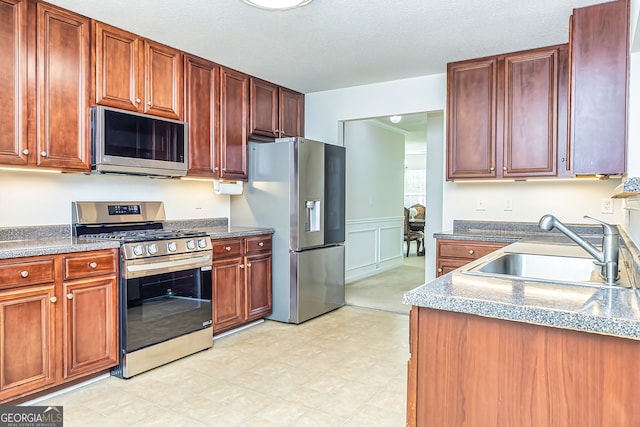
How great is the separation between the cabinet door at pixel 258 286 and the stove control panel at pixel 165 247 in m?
0.59

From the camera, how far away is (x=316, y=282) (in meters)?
4.02

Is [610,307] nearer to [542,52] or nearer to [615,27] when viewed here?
[615,27]

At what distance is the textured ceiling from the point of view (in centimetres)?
257

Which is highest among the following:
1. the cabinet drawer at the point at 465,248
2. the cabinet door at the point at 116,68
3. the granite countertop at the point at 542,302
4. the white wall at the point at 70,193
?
the cabinet door at the point at 116,68

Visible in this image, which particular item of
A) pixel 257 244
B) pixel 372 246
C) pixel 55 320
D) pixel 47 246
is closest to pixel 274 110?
pixel 257 244

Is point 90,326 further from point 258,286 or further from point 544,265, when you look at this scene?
point 544,265

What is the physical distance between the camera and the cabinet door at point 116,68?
2.82 meters

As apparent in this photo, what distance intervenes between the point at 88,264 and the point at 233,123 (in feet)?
5.95

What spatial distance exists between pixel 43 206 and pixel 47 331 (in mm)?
924

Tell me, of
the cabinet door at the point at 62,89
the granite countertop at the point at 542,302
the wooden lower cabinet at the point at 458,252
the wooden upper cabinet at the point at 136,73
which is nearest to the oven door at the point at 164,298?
the cabinet door at the point at 62,89

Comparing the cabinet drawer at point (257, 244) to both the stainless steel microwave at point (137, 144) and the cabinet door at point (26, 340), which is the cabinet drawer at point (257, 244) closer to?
the stainless steel microwave at point (137, 144)

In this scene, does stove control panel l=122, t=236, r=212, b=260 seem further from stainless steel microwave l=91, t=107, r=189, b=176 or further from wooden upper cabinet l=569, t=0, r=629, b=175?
wooden upper cabinet l=569, t=0, r=629, b=175

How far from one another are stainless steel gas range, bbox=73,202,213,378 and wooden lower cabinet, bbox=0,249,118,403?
86mm

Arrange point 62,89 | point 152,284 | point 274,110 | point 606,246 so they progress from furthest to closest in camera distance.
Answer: point 274,110 → point 152,284 → point 62,89 → point 606,246
